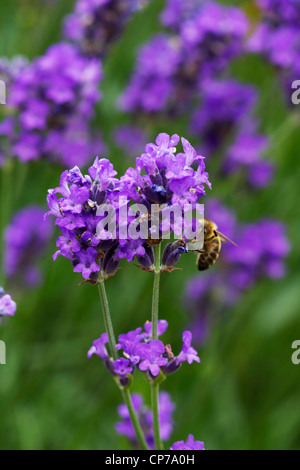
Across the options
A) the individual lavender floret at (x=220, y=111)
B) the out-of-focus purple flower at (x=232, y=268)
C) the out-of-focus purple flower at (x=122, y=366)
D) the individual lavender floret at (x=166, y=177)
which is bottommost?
the out-of-focus purple flower at (x=122, y=366)

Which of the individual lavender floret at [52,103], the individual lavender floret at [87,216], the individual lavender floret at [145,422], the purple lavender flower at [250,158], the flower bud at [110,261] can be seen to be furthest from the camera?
the purple lavender flower at [250,158]

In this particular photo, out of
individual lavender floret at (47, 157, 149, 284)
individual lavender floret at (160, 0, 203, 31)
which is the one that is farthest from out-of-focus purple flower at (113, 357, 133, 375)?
individual lavender floret at (160, 0, 203, 31)

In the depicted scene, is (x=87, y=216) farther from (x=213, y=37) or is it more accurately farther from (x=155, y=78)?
(x=155, y=78)

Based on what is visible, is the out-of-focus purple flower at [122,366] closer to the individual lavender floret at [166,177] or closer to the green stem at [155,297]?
the green stem at [155,297]

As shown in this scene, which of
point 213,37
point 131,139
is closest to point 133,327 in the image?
point 131,139

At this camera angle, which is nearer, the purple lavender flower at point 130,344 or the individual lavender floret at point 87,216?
the individual lavender floret at point 87,216

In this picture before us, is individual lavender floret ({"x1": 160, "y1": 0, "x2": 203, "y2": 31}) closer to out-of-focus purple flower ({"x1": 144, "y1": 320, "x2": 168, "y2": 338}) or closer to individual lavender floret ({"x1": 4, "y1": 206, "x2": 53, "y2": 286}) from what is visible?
individual lavender floret ({"x1": 4, "y1": 206, "x2": 53, "y2": 286})

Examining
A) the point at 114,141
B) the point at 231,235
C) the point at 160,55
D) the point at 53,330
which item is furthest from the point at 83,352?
the point at 160,55

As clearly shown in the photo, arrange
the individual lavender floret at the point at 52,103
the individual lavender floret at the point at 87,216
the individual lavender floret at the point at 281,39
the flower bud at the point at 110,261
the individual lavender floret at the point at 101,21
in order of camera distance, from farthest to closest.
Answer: the individual lavender floret at the point at 281,39
the individual lavender floret at the point at 101,21
the individual lavender floret at the point at 52,103
the flower bud at the point at 110,261
the individual lavender floret at the point at 87,216

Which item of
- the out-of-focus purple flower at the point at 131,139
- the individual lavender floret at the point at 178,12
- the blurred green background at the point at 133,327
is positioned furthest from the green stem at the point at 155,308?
the individual lavender floret at the point at 178,12
